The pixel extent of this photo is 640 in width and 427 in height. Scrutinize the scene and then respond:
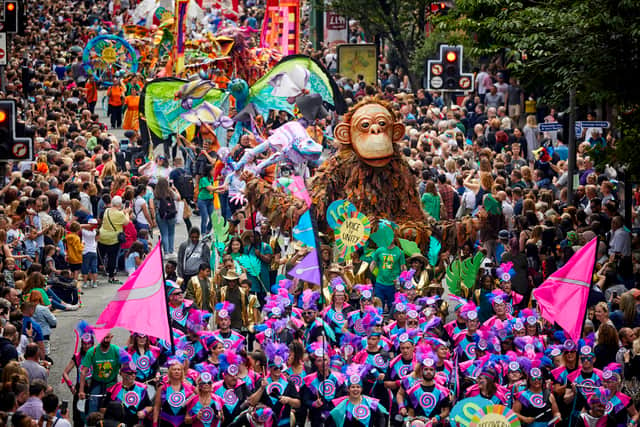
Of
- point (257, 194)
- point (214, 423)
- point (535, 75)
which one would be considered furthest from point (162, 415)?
point (535, 75)

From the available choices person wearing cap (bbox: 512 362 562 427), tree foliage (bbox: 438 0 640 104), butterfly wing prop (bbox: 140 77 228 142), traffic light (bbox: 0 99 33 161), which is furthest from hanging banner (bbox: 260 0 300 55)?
person wearing cap (bbox: 512 362 562 427)

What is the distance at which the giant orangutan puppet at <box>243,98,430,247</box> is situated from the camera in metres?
18.5

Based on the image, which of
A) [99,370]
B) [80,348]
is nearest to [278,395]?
[99,370]

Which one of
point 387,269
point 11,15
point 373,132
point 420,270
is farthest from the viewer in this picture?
point 11,15

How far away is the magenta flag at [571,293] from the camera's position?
46.7 feet

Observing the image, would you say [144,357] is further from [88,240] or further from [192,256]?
[88,240]

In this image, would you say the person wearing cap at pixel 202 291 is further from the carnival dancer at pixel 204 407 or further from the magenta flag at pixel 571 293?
the magenta flag at pixel 571 293

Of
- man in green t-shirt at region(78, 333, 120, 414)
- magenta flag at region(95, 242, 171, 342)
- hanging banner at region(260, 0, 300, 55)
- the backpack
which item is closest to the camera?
magenta flag at region(95, 242, 171, 342)

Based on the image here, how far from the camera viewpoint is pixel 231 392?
13.4 meters

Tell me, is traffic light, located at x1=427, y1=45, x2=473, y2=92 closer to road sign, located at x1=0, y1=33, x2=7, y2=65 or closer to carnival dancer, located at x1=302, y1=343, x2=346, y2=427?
road sign, located at x1=0, y1=33, x2=7, y2=65

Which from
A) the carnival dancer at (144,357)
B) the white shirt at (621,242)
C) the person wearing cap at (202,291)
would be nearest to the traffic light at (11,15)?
the person wearing cap at (202,291)

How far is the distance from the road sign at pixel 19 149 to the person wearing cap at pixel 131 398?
3741 mm

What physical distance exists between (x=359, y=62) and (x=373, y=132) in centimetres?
1802

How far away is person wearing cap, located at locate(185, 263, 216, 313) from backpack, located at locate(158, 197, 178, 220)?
5.19m
